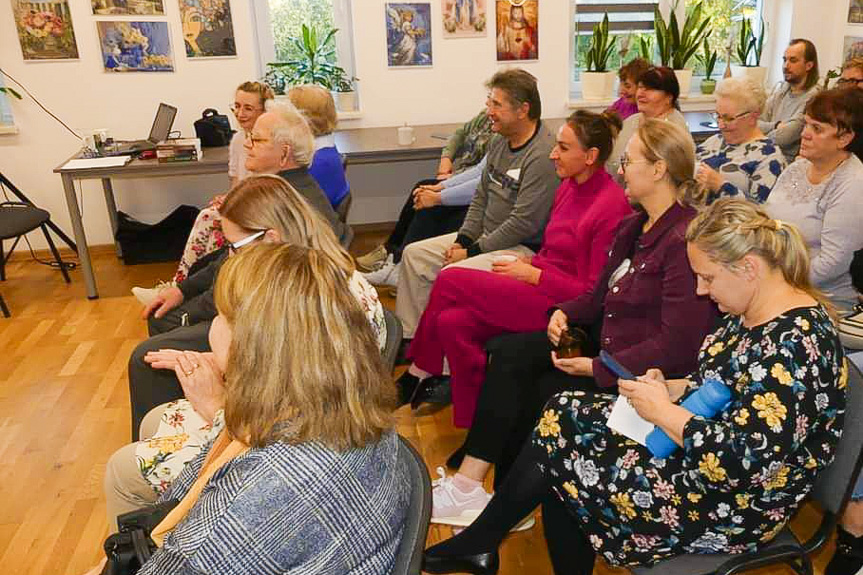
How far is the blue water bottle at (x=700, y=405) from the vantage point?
5.32 ft

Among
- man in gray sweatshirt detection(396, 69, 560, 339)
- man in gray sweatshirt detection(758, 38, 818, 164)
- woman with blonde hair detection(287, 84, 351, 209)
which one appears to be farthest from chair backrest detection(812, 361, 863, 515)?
man in gray sweatshirt detection(758, 38, 818, 164)

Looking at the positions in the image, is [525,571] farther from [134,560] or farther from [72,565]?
[72,565]

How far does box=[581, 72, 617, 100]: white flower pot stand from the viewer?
5.41m

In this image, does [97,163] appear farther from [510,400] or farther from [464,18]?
[510,400]

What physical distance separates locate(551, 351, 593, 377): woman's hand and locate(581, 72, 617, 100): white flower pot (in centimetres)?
362

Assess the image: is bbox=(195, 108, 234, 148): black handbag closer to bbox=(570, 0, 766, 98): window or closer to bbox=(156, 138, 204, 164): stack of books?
bbox=(156, 138, 204, 164): stack of books

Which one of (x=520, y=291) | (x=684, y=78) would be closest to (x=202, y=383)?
(x=520, y=291)

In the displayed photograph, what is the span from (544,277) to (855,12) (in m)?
4.07

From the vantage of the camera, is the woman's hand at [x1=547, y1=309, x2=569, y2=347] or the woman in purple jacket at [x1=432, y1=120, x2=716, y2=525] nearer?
the woman in purple jacket at [x1=432, y1=120, x2=716, y2=525]

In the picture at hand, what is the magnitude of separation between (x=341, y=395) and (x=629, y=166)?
1372mm

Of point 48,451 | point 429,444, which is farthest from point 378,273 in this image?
point 48,451

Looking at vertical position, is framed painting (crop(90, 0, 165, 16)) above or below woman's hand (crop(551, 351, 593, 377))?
above

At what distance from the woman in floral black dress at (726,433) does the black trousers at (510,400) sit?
46cm

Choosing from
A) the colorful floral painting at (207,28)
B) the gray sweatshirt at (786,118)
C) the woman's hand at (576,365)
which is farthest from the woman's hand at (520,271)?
the colorful floral painting at (207,28)
